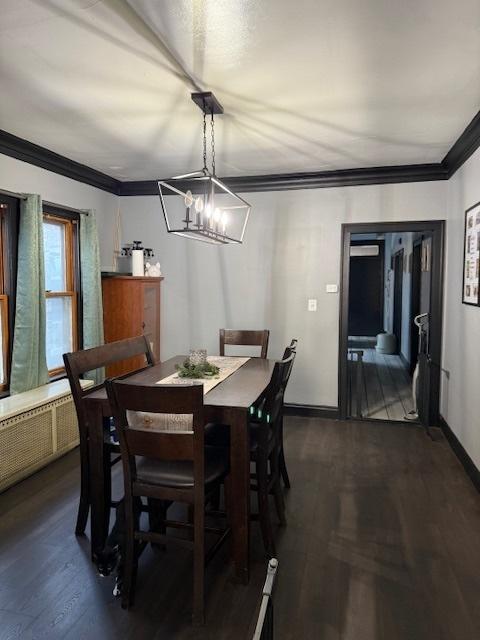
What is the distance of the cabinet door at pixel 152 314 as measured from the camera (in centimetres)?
446

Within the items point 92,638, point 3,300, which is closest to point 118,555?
point 92,638

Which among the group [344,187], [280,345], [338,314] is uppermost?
[344,187]

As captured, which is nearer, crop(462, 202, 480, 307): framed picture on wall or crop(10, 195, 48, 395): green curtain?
crop(462, 202, 480, 307): framed picture on wall

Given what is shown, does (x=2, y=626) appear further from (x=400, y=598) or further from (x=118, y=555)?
(x=400, y=598)

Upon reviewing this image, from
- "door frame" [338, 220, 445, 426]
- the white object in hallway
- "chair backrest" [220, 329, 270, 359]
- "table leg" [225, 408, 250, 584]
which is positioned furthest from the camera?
the white object in hallway

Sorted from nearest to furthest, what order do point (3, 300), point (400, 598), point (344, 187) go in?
1. point (400, 598)
2. point (3, 300)
3. point (344, 187)

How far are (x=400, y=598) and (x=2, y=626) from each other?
169 centimetres

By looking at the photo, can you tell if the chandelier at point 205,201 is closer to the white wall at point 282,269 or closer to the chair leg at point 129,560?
the white wall at point 282,269

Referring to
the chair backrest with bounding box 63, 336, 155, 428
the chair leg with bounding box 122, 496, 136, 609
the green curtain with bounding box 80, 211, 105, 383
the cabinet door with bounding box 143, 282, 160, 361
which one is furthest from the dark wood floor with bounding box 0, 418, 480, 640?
the cabinet door with bounding box 143, 282, 160, 361

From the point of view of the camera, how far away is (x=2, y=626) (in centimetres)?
177

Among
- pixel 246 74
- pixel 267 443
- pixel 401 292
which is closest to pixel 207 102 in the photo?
pixel 246 74

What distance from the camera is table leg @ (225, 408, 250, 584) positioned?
2.02 meters

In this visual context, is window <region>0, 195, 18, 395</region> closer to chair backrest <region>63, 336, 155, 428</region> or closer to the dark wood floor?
the dark wood floor

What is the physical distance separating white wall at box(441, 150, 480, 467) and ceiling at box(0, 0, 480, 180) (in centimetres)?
38
